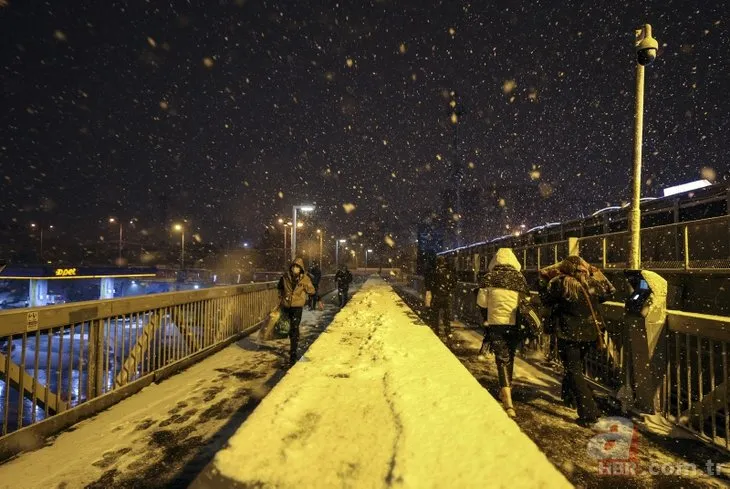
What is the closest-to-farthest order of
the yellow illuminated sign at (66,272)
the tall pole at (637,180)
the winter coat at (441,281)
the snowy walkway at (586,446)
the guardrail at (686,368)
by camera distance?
1. the snowy walkway at (586,446)
2. the guardrail at (686,368)
3. the tall pole at (637,180)
4. the winter coat at (441,281)
5. the yellow illuminated sign at (66,272)

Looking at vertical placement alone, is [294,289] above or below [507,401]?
above

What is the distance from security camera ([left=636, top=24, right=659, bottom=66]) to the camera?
641 centimetres

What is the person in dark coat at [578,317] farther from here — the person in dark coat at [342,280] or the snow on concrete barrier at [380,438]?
the person in dark coat at [342,280]

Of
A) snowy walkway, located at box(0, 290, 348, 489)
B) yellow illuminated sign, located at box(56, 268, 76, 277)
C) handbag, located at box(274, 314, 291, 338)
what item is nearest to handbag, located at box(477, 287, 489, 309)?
snowy walkway, located at box(0, 290, 348, 489)

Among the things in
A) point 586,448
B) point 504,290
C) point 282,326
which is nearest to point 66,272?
point 282,326

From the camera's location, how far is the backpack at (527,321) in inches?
175

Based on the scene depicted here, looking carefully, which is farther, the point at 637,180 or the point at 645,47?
the point at 637,180

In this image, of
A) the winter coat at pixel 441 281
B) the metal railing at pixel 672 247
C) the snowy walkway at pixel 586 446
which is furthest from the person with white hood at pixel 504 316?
the winter coat at pixel 441 281

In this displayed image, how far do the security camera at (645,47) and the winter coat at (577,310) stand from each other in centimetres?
468

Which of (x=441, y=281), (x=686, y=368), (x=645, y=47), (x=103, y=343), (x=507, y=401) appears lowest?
(x=507, y=401)

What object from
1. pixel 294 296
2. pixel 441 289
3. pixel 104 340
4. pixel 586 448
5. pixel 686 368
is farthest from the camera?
pixel 441 289

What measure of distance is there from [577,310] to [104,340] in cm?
579

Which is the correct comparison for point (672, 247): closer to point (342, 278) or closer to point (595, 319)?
point (595, 319)

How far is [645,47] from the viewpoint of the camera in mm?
6457
